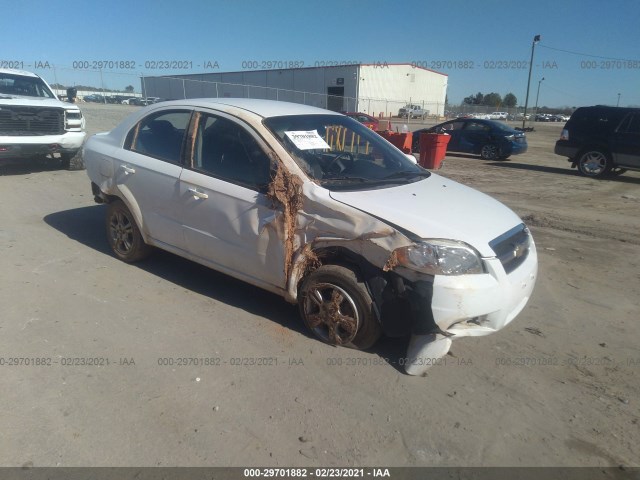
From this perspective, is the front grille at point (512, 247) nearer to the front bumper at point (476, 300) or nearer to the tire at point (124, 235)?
the front bumper at point (476, 300)

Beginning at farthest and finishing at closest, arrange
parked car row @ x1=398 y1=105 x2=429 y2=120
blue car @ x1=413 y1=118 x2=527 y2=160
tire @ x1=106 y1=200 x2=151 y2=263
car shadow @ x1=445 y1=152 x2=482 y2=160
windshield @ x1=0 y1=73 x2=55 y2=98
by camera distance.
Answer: parked car row @ x1=398 y1=105 x2=429 y2=120, car shadow @ x1=445 y1=152 x2=482 y2=160, blue car @ x1=413 y1=118 x2=527 y2=160, windshield @ x1=0 y1=73 x2=55 y2=98, tire @ x1=106 y1=200 x2=151 y2=263

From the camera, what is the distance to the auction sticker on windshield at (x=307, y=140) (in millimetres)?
3740


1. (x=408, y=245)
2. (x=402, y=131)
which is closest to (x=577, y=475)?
(x=408, y=245)

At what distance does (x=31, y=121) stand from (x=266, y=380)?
346 inches

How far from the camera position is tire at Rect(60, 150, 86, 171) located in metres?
10.4

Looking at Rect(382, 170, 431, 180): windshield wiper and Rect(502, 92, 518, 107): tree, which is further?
Rect(502, 92, 518, 107): tree

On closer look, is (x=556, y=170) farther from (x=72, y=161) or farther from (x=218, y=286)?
(x=72, y=161)

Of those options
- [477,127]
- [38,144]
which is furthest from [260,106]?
[477,127]

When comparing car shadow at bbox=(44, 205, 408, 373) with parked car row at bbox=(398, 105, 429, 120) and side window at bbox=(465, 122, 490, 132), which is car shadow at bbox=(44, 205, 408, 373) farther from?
parked car row at bbox=(398, 105, 429, 120)

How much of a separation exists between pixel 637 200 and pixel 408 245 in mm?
8634

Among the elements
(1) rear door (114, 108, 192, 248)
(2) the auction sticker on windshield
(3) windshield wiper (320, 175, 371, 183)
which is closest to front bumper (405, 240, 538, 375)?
(3) windshield wiper (320, 175, 371, 183)

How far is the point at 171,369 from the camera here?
10.6ft

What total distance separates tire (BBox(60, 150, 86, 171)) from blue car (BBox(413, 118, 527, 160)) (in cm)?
1059

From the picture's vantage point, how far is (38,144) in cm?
932
